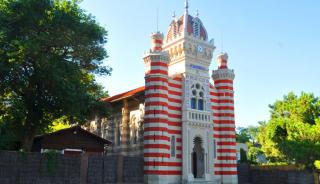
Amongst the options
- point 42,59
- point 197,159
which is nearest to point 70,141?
point 42,59

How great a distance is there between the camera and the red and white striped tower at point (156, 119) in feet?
92.2

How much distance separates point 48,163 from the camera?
23.0m

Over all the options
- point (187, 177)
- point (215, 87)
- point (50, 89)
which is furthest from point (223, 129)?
point (50, 89)

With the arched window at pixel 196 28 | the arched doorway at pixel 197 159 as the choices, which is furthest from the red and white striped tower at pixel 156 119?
the arched window at pixel 196 28

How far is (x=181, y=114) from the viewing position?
101 ft

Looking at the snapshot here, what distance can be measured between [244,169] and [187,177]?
351 inches

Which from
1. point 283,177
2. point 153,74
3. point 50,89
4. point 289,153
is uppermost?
point 153,74

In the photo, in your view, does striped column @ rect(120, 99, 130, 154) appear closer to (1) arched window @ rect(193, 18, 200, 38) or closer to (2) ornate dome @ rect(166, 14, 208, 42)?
(2) ornate dome @ rect(166, 14, 208, 42)

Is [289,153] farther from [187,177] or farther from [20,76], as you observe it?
[20,76]

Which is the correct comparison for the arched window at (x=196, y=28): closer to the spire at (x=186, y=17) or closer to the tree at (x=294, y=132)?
the spire at (x=186, y=17)

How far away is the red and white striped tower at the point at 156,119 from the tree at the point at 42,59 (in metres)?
4.87

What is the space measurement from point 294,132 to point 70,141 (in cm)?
2304

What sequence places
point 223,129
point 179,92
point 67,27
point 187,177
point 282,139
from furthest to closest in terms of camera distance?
point 282,139 < point 223,129 < point 179,92 < point 187,177 < point 67,27

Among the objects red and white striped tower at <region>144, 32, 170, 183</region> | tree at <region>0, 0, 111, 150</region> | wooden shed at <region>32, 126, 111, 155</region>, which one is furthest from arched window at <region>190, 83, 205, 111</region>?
tree at <region>0, 0, 111, 150</region>
